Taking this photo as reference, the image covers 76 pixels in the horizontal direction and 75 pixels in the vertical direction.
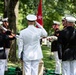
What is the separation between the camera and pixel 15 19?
13.1m

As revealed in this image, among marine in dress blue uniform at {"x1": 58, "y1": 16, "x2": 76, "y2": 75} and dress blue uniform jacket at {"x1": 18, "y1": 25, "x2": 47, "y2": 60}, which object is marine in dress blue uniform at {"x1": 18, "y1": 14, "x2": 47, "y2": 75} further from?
marine in dress blue uniform at {"x1": 58, "y1": 16, "x2": 76, "y2": 75}

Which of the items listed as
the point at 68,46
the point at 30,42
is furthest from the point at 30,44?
the point at 68,46

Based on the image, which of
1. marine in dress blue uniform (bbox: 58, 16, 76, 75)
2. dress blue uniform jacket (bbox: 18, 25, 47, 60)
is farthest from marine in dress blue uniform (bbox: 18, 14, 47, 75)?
marine in dress blue uniform (bbox: 58, 16, 76, 75)

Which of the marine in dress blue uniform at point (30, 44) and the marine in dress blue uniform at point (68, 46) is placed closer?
the marine in dress blue uniform at point (68, 46)

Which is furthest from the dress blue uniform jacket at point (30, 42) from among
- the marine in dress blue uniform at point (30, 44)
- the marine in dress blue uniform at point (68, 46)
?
the marine in dress blue uniform at point (68, 46)

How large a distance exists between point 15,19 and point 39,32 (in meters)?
5.37

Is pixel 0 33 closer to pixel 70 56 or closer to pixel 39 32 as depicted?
pixel 39 32

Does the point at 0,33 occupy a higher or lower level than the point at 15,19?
lower

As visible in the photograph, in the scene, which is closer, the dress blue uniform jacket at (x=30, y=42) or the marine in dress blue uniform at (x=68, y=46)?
the marine in dress blue uniform at (x=68, y=46)

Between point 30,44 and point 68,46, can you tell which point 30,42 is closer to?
point 30,44

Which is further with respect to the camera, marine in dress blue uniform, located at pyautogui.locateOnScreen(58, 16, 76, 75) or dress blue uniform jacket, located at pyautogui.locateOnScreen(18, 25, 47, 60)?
dress blue uniform jacket, located at pyautogui.locateOnScreen(18, 25, 47, 60)

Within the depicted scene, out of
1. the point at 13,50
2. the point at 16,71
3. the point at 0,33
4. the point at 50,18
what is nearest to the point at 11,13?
the point at 13,50

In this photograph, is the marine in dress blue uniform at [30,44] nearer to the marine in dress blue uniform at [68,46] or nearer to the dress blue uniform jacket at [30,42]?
the dress blue uniform jacket at [30,42]

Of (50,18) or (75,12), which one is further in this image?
(50,18)
